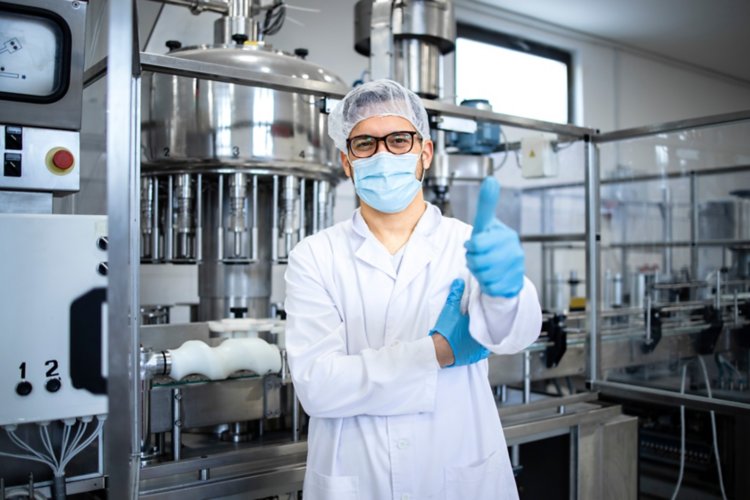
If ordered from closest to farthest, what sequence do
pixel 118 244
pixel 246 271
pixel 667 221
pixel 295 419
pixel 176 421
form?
pixel 118 244 → pixel 176 421 → pixel 295 419 → pixel 246 271 → pixel 667 221

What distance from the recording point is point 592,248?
190 centimetres

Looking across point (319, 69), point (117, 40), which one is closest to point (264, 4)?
point (319, 69)

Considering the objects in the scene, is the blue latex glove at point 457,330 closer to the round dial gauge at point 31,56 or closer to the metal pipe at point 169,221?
the round dial gauge at point 31,56

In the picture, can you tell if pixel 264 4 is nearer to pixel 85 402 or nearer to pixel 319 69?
pixel 319 69

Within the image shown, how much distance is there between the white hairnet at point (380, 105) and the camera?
1068 millimetres

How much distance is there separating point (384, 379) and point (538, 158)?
52.2 inches

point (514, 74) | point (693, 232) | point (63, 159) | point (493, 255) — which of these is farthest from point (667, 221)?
point (63, 159)

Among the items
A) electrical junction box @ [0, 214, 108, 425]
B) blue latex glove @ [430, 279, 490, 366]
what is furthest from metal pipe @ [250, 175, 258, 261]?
blue latex glove @ [430, 279, 490, 366]

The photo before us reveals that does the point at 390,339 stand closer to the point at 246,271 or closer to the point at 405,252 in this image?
the point at 405,252

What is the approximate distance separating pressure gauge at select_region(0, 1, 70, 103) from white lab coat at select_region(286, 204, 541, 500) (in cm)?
50

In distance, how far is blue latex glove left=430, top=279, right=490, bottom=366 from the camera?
0.92 m

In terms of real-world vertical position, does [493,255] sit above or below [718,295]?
above

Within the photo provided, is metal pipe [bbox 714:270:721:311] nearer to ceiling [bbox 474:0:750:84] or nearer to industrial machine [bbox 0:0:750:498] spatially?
industrial machine [bbox 0:0:750:498]

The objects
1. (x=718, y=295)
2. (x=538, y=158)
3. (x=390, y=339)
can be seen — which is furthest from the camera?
(x=718, y=295)
